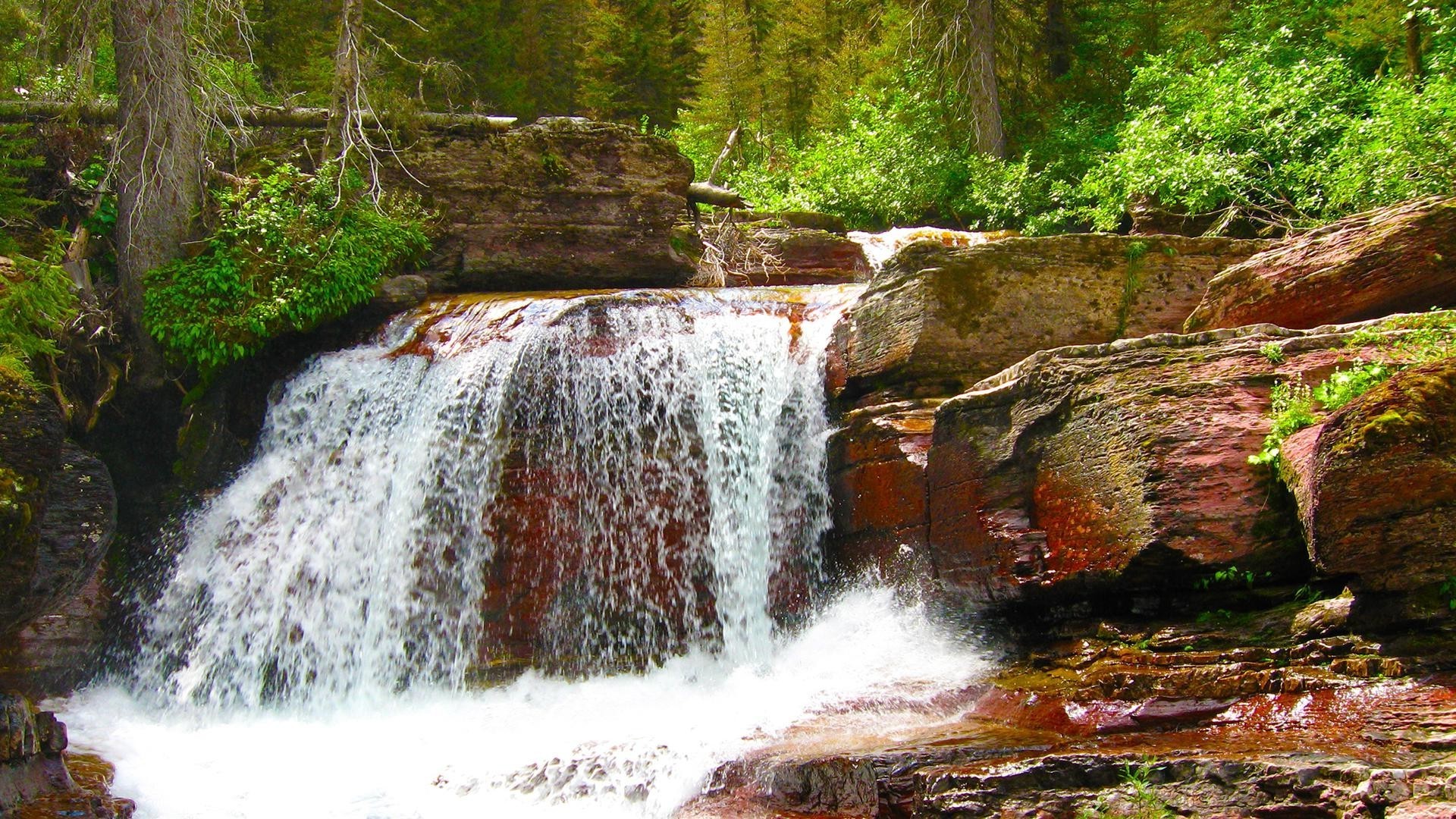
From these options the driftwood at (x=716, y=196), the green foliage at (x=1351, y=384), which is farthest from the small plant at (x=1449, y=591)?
the driftwood at (x=716, y=196)

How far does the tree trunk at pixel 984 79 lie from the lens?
19.6 meters

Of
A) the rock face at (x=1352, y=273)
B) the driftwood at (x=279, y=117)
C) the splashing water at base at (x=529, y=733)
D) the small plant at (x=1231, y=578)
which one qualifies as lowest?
the splashing water at base at (x=529, y=733)

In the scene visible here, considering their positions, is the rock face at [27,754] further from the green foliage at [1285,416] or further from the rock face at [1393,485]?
the green foliage at [1285,416]

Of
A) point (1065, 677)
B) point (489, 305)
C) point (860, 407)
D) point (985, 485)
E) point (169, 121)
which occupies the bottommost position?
point (1065, 677)

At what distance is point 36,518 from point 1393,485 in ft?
29.6

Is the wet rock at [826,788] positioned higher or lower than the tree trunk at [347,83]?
lower

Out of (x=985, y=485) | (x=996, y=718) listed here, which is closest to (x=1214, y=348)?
(x=985, y=485)

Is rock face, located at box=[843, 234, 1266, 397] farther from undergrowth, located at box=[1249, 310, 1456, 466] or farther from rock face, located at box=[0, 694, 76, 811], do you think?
rock face, located at box=[0, 694, 76, 811]

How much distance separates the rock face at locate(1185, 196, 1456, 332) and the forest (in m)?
3.60

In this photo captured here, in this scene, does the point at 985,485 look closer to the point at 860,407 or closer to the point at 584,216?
the point at 860,407

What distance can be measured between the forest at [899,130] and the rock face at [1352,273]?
360cm

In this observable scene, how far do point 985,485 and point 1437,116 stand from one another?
724cm

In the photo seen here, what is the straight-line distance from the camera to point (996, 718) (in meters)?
6.16

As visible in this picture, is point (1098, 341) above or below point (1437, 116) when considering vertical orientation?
below
